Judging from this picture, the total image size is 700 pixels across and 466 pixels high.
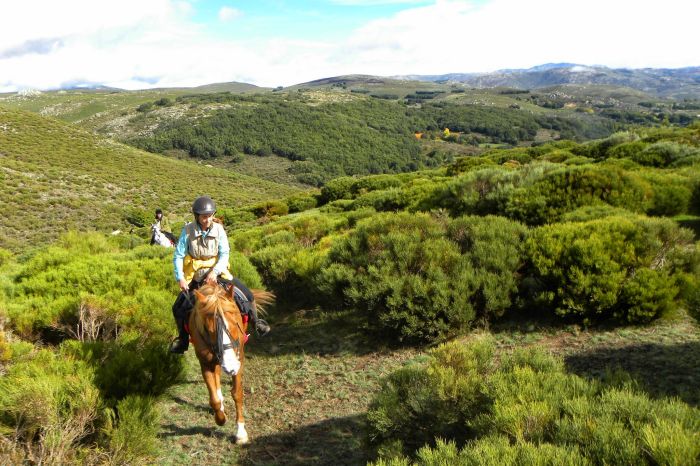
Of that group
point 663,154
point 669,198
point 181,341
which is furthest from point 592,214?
point 663,154

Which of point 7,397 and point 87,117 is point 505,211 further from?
point 87,117

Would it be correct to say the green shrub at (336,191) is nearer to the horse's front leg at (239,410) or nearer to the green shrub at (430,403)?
the horse's front leg at (239,410)

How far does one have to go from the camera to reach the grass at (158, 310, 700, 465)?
4.62m

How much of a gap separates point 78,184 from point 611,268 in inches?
1982

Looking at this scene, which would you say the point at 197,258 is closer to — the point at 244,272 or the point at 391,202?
the point at 244,272

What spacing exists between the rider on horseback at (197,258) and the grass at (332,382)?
1.13m

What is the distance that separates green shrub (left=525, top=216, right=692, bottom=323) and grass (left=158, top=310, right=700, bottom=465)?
12.8 inches

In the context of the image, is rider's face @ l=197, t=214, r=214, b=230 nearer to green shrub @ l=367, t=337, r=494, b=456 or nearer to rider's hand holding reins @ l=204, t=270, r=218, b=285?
rider's hand holding reins @ l=204, t=270, r=218, b=285

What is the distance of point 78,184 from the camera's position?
1742 inches

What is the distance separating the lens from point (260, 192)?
71.2 m

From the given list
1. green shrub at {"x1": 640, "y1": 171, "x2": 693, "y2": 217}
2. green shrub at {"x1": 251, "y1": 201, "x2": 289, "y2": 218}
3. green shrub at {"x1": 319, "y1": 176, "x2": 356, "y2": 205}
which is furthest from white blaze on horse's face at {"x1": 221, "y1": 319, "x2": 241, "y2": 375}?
green shrub at {"x1": 319, "y1": 176, "x2": 356, "y2": 205}

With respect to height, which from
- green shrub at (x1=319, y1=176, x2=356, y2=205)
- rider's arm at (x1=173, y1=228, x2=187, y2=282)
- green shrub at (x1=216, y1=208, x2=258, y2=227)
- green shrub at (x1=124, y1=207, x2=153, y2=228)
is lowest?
green shrub at (x1=124, y1=207, x2=153, y2=228)

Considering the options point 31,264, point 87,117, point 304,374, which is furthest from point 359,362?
point 87,117

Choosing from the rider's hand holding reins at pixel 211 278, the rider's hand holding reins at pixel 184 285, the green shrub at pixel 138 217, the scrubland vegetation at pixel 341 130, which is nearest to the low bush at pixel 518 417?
the rider's hand holding reins at pixel 211 278
